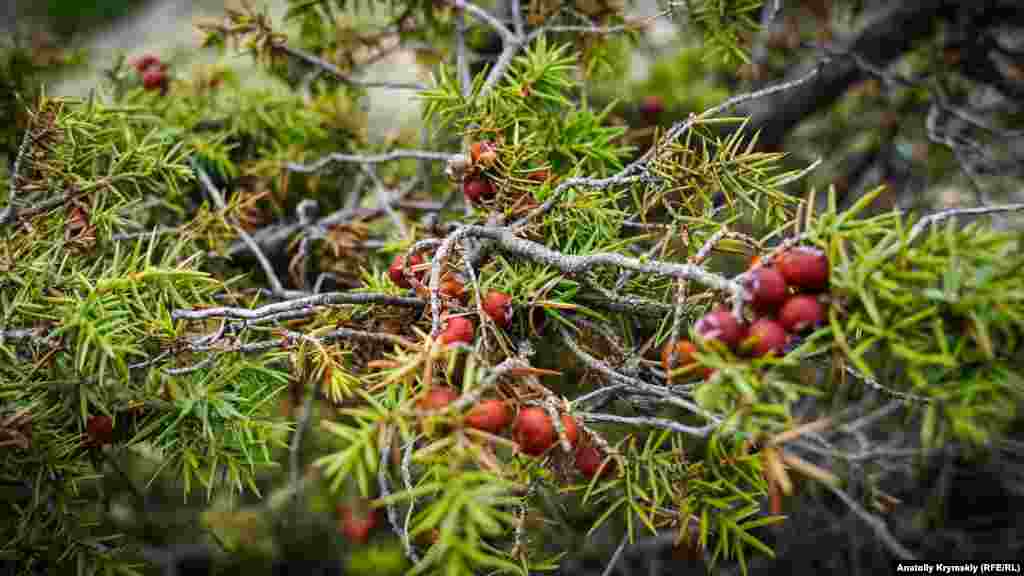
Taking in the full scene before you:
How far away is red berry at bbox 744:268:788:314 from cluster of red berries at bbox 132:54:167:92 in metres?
1.72

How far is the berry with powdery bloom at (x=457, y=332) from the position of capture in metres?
0.85

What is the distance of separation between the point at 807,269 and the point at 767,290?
0.16 feet

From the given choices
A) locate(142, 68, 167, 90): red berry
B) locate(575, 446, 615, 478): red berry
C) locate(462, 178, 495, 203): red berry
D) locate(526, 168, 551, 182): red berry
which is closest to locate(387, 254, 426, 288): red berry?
locate(462, 178, 495, 203): red berry

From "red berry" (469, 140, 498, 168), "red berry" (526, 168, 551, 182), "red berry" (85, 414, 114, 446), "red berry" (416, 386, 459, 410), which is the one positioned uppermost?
"red berry" (469, 140, 498, 168)

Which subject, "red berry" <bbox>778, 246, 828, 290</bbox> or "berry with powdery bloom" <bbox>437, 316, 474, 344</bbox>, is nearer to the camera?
"red berry" <bbox>778, 246, 828, 290</bbox>

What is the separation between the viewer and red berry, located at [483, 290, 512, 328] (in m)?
0.96

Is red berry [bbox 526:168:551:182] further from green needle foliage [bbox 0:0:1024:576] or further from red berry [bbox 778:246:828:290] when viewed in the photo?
red berry [bbox 778:246:828:290]

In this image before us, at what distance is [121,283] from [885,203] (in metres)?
2.62

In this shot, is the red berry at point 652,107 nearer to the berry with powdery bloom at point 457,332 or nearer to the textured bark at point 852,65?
the textured bark at point 852,65

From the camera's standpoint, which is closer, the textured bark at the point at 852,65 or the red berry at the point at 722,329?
the red berry at the point at 722,329

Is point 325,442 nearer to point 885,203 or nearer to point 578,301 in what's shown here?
point 578,301

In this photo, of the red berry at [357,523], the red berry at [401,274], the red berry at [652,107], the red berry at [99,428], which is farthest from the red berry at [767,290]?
the red berry at [357,523]

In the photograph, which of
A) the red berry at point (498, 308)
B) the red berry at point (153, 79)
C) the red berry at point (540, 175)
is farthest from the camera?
the red berry at point (153, 79)

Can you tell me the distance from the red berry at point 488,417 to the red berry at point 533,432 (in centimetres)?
3
